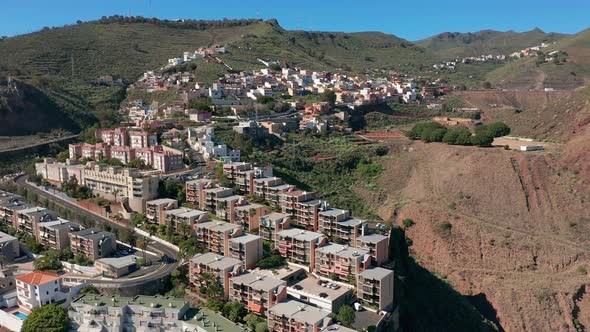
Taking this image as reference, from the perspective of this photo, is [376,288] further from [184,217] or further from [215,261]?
[184,217]

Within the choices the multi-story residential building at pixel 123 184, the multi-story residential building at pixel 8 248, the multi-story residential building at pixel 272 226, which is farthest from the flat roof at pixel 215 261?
the multi-story residential building at pixel 8 248

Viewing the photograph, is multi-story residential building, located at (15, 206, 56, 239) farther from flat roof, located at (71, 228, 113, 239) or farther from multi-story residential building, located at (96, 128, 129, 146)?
multi-story residential building, located at (96, 128, 129, 146)

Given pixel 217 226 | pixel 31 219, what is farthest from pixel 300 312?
pixel 31 219

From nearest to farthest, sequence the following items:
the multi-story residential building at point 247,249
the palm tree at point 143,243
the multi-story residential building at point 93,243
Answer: the multi-story residential building at point 247,249 → the multi-story residential building at point 93,243 → the palm tree at point 143,243

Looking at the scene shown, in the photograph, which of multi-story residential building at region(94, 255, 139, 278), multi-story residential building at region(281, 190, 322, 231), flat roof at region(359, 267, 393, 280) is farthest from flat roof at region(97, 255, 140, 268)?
flat roof at region(359, 267, 393, 280)

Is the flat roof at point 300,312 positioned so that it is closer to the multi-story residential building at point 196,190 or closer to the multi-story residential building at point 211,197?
the multi-story residential building at point 211,197

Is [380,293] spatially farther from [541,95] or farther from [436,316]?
[541,95]

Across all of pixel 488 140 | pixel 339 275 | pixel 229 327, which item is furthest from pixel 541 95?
pixel 229 327

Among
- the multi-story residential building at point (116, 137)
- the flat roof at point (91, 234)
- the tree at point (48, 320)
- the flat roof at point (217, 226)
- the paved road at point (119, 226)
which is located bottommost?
the tree at point (48, 320)

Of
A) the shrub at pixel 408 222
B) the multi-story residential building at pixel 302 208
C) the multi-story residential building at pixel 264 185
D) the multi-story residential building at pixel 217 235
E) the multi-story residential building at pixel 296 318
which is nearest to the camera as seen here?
the multi-story residential building at pixel 296 318
